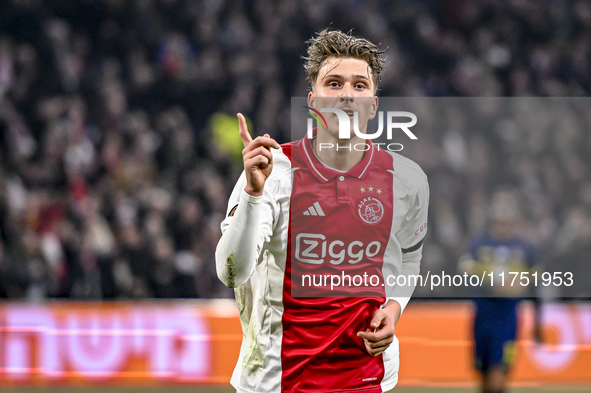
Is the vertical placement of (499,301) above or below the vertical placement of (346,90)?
below

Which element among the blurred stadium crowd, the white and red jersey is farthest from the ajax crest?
the blurred stadium crowd

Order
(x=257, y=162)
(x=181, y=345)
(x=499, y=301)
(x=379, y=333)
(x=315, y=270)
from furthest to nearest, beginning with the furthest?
(x=181, y=345) < (x=499, y=301) < (x=315, y=270) < (x=379, y=333) < (x=257, y=162)

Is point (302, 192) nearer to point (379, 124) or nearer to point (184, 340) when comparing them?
point (379, 124)

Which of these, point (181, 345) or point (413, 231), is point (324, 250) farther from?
point (181, 345)

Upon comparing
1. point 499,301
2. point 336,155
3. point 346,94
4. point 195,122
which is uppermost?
point 195,122

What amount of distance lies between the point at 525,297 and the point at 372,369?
3685 millimetres

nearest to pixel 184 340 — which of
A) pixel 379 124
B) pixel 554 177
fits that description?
pixel 554 177

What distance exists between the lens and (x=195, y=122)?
9.45 m

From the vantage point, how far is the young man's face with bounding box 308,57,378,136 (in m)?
2.46

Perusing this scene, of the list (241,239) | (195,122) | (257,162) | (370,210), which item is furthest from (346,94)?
(195,122)

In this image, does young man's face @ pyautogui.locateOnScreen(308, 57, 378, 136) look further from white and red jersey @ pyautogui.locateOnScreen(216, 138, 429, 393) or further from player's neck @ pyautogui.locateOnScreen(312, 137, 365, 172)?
white and red jersey @ pyautogui.locateOnScreen(216, 138, 429, 393)

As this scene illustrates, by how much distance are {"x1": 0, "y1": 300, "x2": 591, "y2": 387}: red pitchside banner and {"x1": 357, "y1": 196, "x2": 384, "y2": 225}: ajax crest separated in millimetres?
3818

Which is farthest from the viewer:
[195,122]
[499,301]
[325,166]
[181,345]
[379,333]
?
[195,122]

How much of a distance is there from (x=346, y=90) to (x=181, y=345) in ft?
13.6
